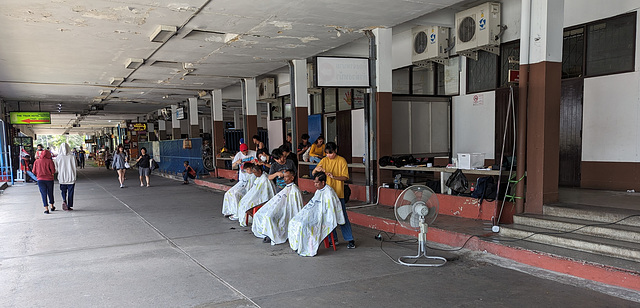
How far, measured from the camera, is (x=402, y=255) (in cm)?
601

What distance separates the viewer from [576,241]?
5.29m

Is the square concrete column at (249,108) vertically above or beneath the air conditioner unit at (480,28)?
beneath

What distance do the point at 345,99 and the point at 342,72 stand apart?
18.6 ft

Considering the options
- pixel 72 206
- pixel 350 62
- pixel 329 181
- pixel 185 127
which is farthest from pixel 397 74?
pixel 185 127

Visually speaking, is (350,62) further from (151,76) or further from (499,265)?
(151,76)

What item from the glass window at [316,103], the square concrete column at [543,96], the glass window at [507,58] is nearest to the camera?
the square concrete column at [543,96]

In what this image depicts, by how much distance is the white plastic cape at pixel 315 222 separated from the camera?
605 centimetres

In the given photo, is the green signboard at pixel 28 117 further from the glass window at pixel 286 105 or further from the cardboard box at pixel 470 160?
the cardboard box at pixel 470 160

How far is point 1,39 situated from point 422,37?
32.7 feet

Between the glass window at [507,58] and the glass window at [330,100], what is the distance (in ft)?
21.8

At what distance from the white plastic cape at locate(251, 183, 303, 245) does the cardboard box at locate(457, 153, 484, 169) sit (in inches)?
117

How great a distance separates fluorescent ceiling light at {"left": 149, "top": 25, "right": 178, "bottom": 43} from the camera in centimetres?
845

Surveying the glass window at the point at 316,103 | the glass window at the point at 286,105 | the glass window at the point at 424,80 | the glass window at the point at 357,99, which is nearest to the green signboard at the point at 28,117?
the glass window at the point at 286,105

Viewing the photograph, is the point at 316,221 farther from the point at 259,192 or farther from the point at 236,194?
the point at 236,194
